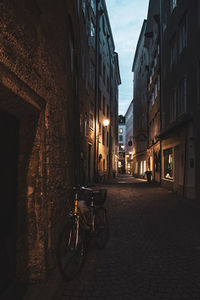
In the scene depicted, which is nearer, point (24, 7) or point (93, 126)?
point (24, 7)

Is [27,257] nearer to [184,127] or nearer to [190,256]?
[190,256]

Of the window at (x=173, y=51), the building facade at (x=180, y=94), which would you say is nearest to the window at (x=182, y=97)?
the building facade at (x=180, y=94)

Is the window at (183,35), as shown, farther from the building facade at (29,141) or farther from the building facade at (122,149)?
the building facade at (122,149)

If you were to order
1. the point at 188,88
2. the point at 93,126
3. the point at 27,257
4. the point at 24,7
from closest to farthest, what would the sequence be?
the point at 24,7
the point at 27,257
the point at 188,88
the point at 93,126

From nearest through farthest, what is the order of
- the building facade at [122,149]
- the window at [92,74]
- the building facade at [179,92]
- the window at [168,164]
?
1. the building facade at [179,92]
2. the window at [168,164]
3. the window at [92,74]
4. the building facade at [122,149]

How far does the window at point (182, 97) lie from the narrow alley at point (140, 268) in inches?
326

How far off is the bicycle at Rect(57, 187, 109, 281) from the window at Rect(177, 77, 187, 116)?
33.3 feet

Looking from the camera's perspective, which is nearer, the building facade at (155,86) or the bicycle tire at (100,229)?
the bicycle tire at (100,229)

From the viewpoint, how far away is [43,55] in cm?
353

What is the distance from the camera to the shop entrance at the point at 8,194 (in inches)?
121

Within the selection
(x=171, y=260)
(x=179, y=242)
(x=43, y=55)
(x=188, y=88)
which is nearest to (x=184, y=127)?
(x=188, y=88)

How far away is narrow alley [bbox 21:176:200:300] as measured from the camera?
311cm

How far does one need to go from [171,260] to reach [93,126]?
17907mm

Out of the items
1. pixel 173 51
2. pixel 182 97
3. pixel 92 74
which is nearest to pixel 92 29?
pixel 92 74
